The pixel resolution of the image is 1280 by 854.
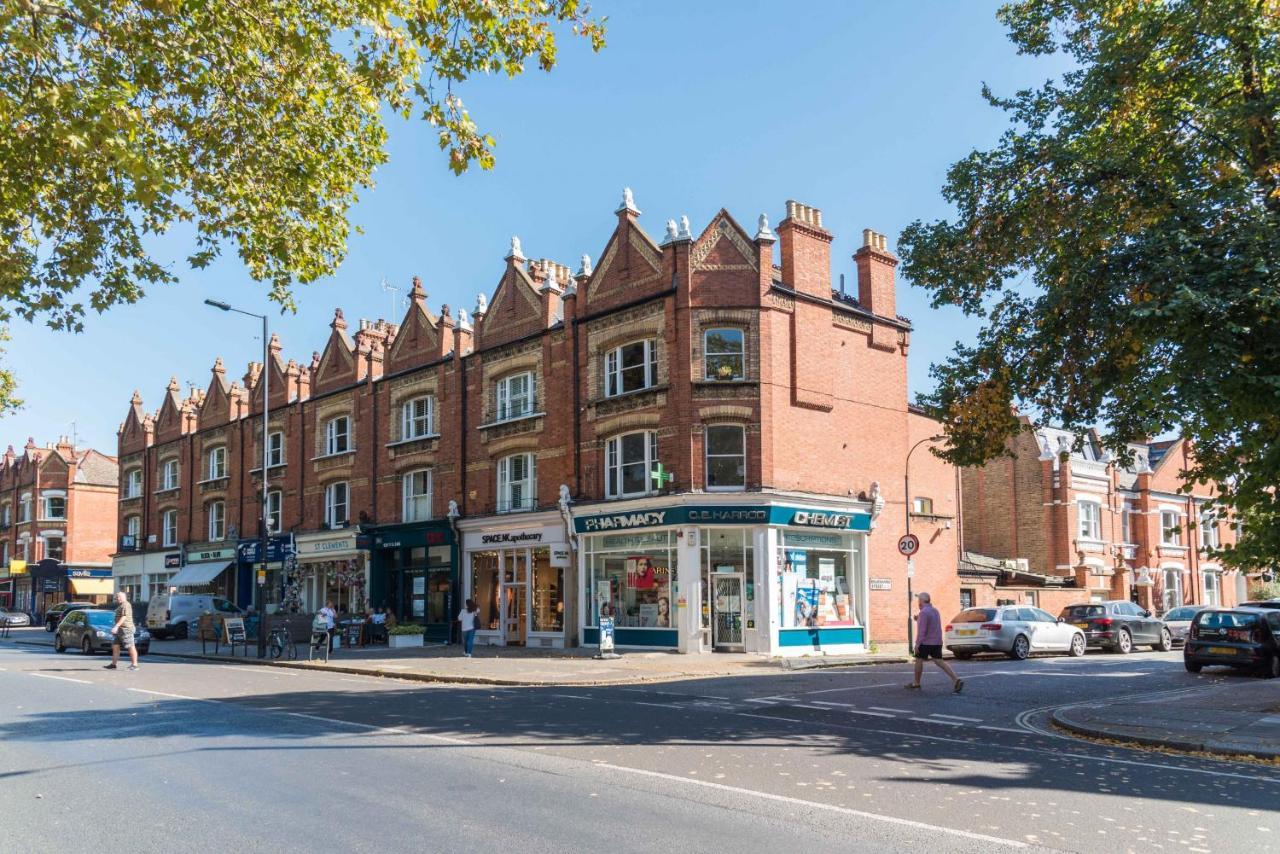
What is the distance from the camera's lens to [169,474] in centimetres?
4978

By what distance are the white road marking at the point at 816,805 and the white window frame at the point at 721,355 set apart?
1699cm

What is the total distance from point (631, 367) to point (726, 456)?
3.79m

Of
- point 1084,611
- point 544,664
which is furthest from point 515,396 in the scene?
point 1084,611

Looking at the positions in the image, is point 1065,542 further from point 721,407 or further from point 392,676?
point 392,676

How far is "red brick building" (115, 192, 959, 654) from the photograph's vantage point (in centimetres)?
2564

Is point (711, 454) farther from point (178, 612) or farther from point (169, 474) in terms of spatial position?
point (169, 474)

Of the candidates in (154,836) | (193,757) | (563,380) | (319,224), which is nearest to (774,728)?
(193,757)

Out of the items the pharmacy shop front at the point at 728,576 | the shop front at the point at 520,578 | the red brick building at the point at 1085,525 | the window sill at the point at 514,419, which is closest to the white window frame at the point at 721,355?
the pharmacy shop front at the point at 728,576

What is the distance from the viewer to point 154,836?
278 inches

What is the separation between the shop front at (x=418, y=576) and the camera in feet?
106

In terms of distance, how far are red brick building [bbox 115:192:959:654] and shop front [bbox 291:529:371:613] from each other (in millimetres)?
146

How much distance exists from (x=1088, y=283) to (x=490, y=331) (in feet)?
70.3

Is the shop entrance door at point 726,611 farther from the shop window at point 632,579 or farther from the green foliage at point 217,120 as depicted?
the green foliage at point 217,120

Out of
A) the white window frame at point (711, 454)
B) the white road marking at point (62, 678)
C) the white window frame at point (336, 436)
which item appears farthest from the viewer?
the white window frame at point (336, 436)
